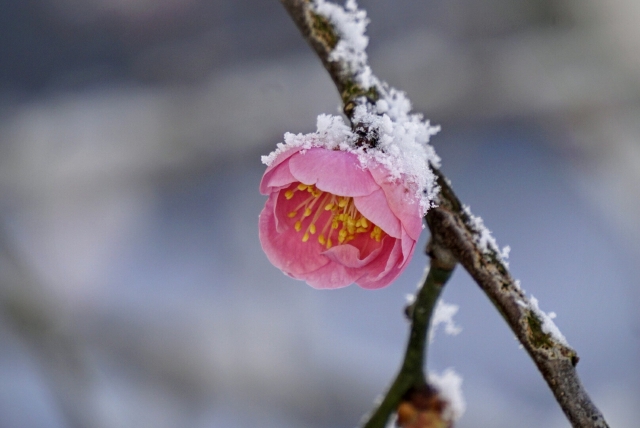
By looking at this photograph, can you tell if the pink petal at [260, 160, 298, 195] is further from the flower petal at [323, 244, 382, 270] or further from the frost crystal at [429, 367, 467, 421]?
the frost crystal at [429, 367, 467, 421]

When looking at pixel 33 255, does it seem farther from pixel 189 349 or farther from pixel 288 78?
pixel 288 78

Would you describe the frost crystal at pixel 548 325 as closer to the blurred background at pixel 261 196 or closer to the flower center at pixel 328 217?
the flower center at pixel 328 217

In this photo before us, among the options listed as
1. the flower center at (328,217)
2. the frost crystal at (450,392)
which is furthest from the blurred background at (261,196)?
the flower center at (328,217)

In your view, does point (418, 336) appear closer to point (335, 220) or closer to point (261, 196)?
point (335, 220)

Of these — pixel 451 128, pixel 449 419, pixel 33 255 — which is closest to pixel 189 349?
pixel 33 255

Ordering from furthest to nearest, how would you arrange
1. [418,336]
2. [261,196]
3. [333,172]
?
1. [261,196]
2. [418,336]
3. [333,172]

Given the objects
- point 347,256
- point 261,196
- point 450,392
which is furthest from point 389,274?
point 261,196

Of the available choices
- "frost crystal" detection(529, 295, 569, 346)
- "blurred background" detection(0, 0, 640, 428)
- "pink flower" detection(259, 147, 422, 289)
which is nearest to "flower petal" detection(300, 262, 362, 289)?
"pink flower" detection(259, 147, 422, 289)

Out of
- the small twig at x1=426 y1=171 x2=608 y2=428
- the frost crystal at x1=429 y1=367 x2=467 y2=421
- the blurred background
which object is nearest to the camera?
the small twig at x1=426 y1=171 x2=608 y2=428
